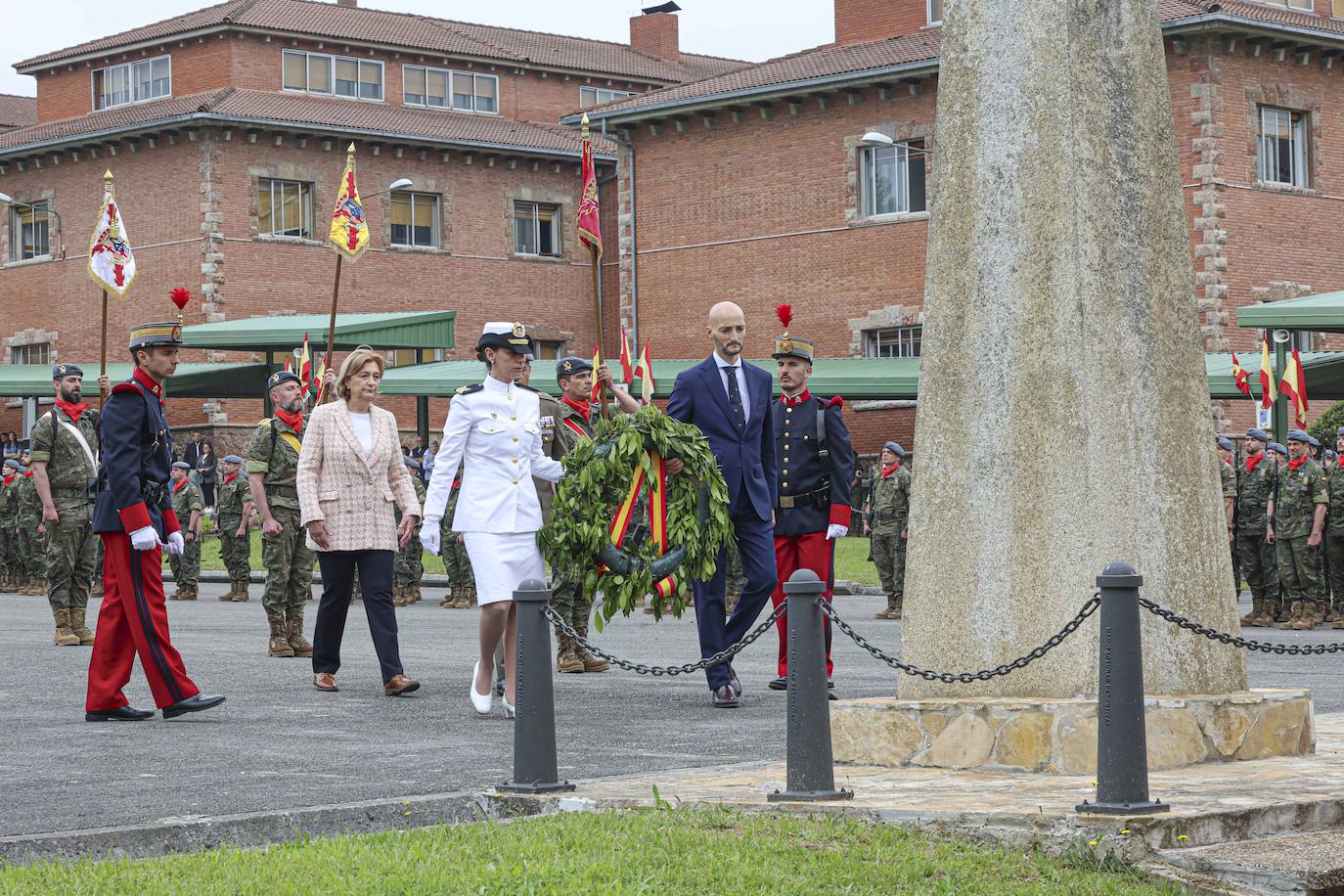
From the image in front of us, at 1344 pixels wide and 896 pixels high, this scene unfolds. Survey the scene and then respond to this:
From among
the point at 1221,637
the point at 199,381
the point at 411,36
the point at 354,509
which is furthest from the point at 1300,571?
the point at 411,36

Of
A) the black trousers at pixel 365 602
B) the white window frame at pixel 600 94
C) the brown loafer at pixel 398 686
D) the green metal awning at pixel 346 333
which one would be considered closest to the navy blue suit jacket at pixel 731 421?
the black trousers at pixel 365 602

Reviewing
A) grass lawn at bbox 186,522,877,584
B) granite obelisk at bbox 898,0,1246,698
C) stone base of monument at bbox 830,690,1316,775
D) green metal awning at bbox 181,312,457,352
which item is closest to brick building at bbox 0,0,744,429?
green metal awning at bbox 181,312,457,352

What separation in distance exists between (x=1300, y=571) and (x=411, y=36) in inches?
1471

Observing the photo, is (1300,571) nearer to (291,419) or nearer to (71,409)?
(291,419)

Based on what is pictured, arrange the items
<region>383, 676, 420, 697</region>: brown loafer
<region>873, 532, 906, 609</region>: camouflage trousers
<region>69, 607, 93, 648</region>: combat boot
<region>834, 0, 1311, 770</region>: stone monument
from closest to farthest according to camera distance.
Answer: <region>834, 0, 1311, 770</region>: stone monument → <region>383, 676, 420, 697</region>: brown loafer → <region>69, 607, 93, 648</region>: combat boot → <region>873, 532, 906, 609</region>: camouflage trousers

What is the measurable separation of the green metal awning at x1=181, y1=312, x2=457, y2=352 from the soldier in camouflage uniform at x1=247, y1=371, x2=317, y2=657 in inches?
823

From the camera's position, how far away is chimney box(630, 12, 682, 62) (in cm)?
6112

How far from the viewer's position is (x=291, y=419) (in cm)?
1501

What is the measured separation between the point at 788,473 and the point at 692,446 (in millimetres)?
1456

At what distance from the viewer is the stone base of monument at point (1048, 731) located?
Answer: 25.6 ft

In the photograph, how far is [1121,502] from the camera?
26.8 feet

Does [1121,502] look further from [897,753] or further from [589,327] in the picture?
[589,327]

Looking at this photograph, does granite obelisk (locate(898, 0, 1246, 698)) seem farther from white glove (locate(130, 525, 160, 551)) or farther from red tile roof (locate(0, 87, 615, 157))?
red tile roof (locate(0, 87, 615, 157))

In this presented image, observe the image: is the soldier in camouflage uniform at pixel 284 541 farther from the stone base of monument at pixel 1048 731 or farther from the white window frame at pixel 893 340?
the white window frame at pixel 893 340
